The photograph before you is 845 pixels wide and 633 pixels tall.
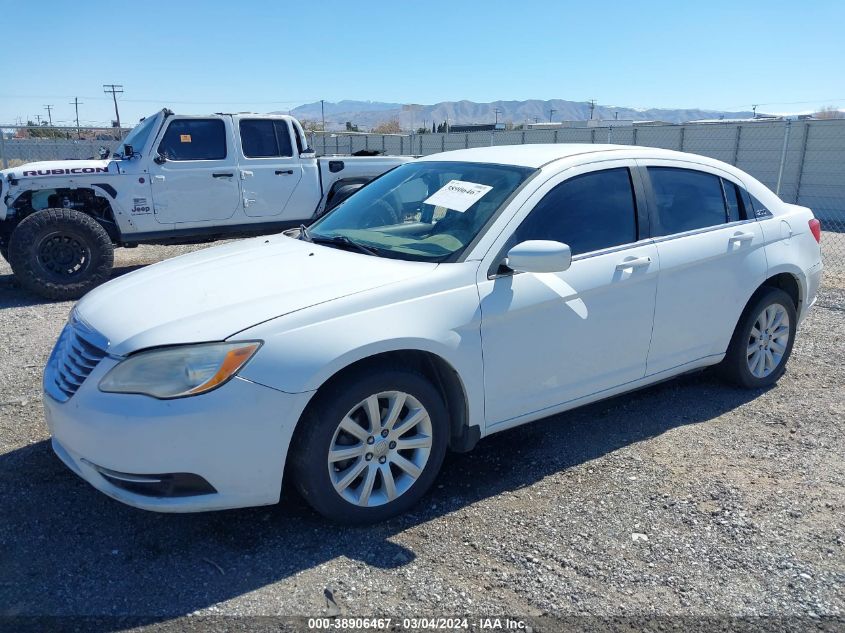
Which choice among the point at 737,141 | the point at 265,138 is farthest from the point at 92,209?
the point at 737,141

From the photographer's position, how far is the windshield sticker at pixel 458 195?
3.73 m

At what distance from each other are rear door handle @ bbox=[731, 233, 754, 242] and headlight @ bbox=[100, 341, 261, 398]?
124 inches

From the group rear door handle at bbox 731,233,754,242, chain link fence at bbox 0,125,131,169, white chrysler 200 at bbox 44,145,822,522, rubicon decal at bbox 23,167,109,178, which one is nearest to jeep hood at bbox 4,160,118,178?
rubicon decal at bbox 23,167,109,178

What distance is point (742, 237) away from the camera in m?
4.43

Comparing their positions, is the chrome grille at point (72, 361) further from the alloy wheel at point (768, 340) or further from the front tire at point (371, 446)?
the alloy wheel at point (768, 340)

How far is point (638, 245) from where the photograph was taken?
155 inches

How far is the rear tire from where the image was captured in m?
4.66

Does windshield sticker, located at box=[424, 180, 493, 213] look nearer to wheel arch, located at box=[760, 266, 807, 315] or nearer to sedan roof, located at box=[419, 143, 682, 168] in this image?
sedan roof, located at box=[419, 143, 682, 168]

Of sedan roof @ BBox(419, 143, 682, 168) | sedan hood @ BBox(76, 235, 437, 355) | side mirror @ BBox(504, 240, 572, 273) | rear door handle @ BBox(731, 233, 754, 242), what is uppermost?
sedan roof @ BBox(419, 143, 682, 168)

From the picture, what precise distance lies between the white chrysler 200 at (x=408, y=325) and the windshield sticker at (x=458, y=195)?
0.5 inches

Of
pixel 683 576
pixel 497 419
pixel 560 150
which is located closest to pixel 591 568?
pixel 683 576

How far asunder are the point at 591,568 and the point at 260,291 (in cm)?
189

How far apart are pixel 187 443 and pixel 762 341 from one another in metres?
3.91

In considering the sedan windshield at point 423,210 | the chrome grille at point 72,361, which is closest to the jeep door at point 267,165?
the sedan windshield at point 423,210
